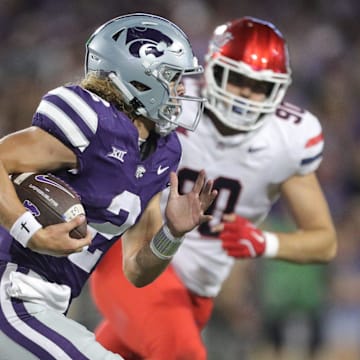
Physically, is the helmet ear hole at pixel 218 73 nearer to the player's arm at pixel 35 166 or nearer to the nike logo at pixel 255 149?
the nike logo at pixel 255 149

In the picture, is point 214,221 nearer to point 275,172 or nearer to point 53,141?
point 275,172

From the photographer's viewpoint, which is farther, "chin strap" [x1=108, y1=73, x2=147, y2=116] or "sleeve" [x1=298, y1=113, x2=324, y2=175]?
"sleeve" [x1=298, y1=113, x2=324, y2=175]

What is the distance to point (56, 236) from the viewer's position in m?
2.20

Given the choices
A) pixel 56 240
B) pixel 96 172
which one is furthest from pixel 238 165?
pixel 56 240

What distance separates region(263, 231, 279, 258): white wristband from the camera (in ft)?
10.9

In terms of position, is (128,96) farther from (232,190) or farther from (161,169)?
(232,190)

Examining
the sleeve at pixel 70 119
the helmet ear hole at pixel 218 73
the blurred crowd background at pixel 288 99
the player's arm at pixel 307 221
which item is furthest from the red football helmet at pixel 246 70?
the blurred crowd background at pixel 288 99

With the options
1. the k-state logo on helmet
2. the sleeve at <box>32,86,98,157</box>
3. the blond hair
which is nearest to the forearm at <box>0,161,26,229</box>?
the sleeve at <box>32,86,98,157</box>

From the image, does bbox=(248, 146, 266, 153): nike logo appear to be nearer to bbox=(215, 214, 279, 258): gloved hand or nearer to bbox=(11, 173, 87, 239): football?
bbox=(215, 214, 279, 258): gloved hand

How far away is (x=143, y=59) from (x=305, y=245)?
3.84ft

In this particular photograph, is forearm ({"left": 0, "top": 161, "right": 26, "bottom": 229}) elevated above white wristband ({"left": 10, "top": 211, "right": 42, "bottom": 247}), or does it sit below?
above

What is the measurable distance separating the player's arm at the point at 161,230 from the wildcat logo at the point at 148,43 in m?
0.31

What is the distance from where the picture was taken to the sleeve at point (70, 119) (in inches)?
91.3

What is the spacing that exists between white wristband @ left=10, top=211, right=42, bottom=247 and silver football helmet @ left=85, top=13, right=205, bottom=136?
0.45 meters
